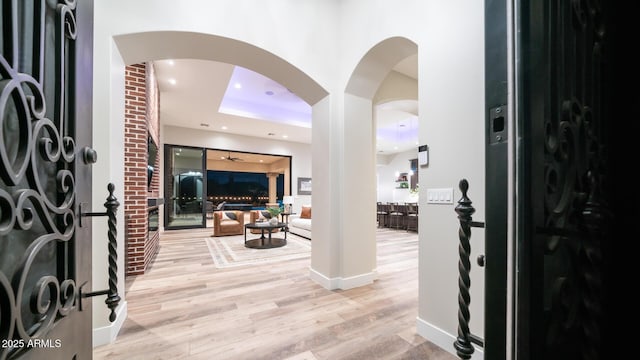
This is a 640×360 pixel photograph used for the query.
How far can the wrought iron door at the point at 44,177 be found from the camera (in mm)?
400

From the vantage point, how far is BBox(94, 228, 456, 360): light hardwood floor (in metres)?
1.76

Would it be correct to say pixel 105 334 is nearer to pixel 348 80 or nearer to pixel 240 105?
pixel 348 80

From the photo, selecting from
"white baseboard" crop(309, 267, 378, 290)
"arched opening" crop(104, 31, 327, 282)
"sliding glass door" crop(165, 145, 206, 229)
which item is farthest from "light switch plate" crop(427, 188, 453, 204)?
"sliding glass door" crop(165, 145, 206, 229)

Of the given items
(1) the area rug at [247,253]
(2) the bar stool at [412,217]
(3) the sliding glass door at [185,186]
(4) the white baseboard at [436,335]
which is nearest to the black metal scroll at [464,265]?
(4) the white baseboard at [436,335]

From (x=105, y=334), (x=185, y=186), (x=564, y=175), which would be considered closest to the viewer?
(x=564, y=175)

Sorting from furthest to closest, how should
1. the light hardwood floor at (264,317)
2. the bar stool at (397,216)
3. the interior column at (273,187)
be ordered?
the interior column at (273,187), the bar stool at (397,216), the light hardwood floor at (264,317)

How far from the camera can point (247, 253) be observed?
15.1ft

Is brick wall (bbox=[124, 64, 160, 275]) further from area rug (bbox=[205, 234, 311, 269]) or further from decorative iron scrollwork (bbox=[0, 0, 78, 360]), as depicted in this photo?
decorative iron scrollwork (bbox=[0, 0, 78, 360])

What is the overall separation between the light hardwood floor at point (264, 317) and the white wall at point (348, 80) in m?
0.33

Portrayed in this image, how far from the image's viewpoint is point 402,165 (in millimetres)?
11734

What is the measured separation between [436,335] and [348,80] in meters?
2.64

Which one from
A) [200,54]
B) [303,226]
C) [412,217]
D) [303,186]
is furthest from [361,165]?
[303,186]

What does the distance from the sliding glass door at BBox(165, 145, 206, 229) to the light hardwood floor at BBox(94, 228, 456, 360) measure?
446cm

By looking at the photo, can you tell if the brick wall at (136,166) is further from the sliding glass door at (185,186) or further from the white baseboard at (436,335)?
the sliding glass door at (185,186)
